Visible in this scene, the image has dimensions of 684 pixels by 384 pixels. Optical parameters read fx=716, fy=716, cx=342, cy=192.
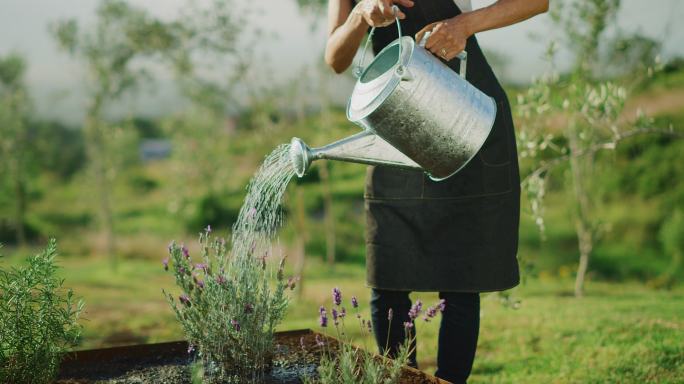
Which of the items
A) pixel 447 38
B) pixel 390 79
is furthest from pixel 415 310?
pixel 447 38

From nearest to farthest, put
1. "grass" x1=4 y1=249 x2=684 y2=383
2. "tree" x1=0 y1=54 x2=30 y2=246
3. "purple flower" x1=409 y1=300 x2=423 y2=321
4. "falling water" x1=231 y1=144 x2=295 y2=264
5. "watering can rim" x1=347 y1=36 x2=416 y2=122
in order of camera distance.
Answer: "watering can rim" x1=347 y1=36 x2=416 y2=122
"purple flower" x1=409 y1=300 x2=423 y2=321
"falling water" x1=231 y1=144 x2=295 y2=264
"grass" x1=4 y1=249 x2=684 y2=383
"tree" x1=0 y1=54 x2=30 y2=246

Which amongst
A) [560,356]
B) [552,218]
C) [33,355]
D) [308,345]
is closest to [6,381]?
[33,355]

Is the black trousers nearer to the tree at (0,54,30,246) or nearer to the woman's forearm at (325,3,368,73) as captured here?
the woman's forearm at (325,3,368,73)

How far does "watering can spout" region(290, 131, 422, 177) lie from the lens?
2299 mm

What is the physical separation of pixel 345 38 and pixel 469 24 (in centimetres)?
44

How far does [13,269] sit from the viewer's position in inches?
93.1

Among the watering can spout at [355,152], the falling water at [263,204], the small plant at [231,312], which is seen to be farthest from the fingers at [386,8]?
the small plant at [231,312]

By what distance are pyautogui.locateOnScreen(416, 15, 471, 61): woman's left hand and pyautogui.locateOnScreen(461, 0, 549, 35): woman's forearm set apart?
0.03 meters

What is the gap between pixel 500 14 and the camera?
7.66ft

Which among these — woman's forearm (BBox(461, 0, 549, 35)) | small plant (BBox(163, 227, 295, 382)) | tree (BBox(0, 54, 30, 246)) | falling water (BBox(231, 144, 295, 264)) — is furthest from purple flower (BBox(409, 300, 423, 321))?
tree (BBox(0, 54, 30, 246))

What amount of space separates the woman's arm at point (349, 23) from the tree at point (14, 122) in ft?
47.7

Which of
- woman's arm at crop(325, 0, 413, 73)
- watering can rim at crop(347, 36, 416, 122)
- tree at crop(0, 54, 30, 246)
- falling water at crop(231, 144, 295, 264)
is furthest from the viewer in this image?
tree at crop(0, 54, 30, 246)

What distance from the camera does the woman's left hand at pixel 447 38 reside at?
7.34ft

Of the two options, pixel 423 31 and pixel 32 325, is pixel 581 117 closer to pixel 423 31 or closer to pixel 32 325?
pixel 423 31
